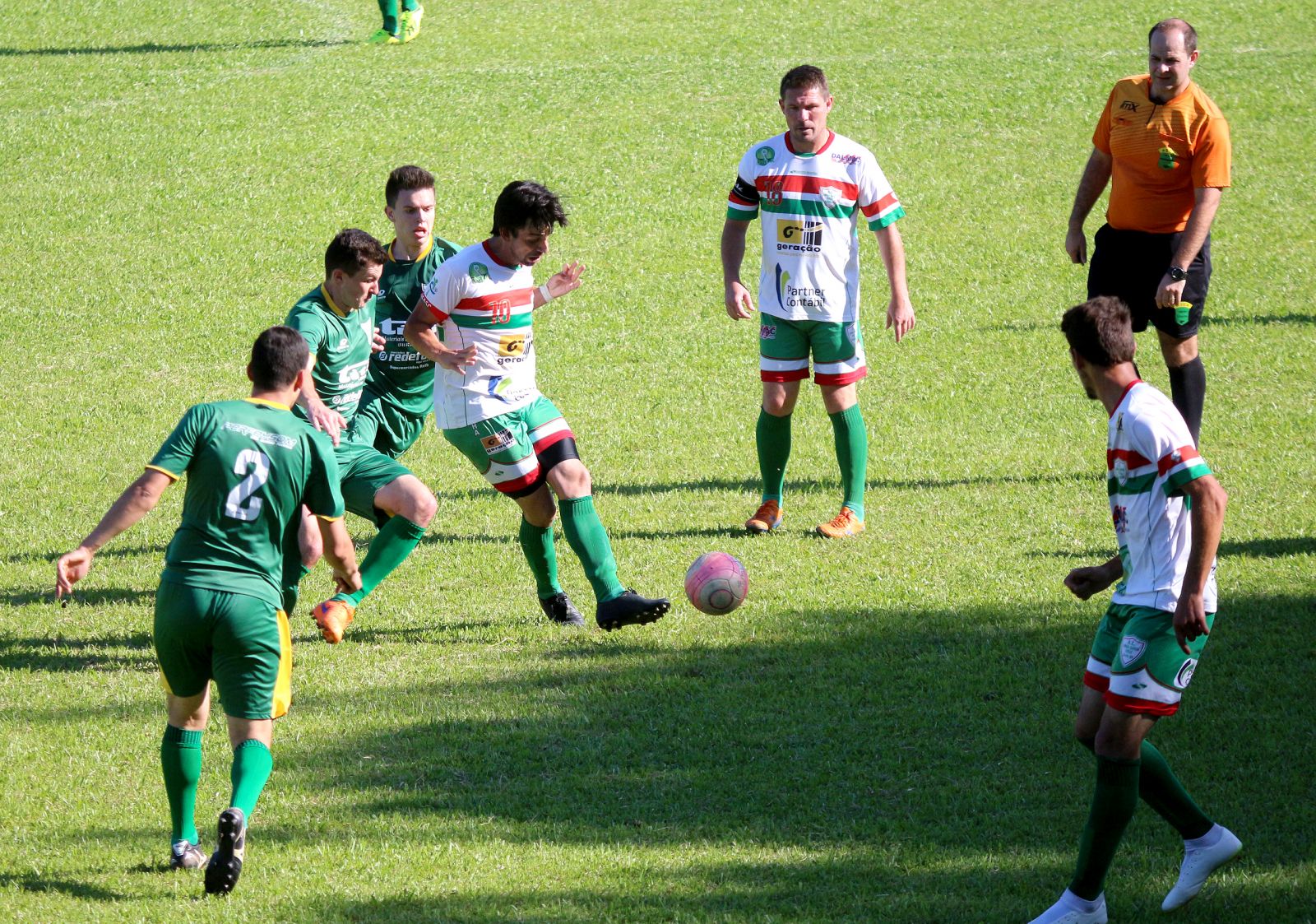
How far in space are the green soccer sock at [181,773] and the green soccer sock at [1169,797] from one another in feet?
10.1

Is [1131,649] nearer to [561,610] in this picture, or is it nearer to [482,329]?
[561,610]

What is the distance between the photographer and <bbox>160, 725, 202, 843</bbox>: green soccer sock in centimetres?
481

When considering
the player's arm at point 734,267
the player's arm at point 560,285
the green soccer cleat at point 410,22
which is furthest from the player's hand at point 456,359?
the green soccer cleat at point 410,22

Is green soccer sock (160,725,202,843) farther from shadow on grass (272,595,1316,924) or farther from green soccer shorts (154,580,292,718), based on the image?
shadow on grass (272,595,1316,924)

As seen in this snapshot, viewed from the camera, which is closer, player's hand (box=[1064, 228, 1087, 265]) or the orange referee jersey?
the orange referee jersey

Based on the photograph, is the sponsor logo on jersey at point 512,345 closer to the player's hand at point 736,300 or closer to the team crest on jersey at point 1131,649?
the player's hand at point 736,300

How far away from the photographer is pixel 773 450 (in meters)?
8.63

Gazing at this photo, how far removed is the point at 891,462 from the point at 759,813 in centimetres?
492

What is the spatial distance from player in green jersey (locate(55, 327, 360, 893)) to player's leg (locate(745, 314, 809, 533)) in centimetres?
403

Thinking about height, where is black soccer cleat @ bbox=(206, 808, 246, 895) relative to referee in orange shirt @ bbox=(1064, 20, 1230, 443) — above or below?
below

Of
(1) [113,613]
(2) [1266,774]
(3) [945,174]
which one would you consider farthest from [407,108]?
(2) [1266,774]

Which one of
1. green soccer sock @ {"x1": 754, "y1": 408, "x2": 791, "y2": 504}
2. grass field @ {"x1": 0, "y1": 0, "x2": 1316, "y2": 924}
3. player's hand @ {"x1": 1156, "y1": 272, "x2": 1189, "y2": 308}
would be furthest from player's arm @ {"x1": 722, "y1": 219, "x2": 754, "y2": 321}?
player's hand @ {"x1": 1156, "y1": 272, "x2": 1189, "y2": 308}

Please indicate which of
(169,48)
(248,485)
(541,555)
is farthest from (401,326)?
(169,48)

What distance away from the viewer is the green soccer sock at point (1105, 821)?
14.1 ft
